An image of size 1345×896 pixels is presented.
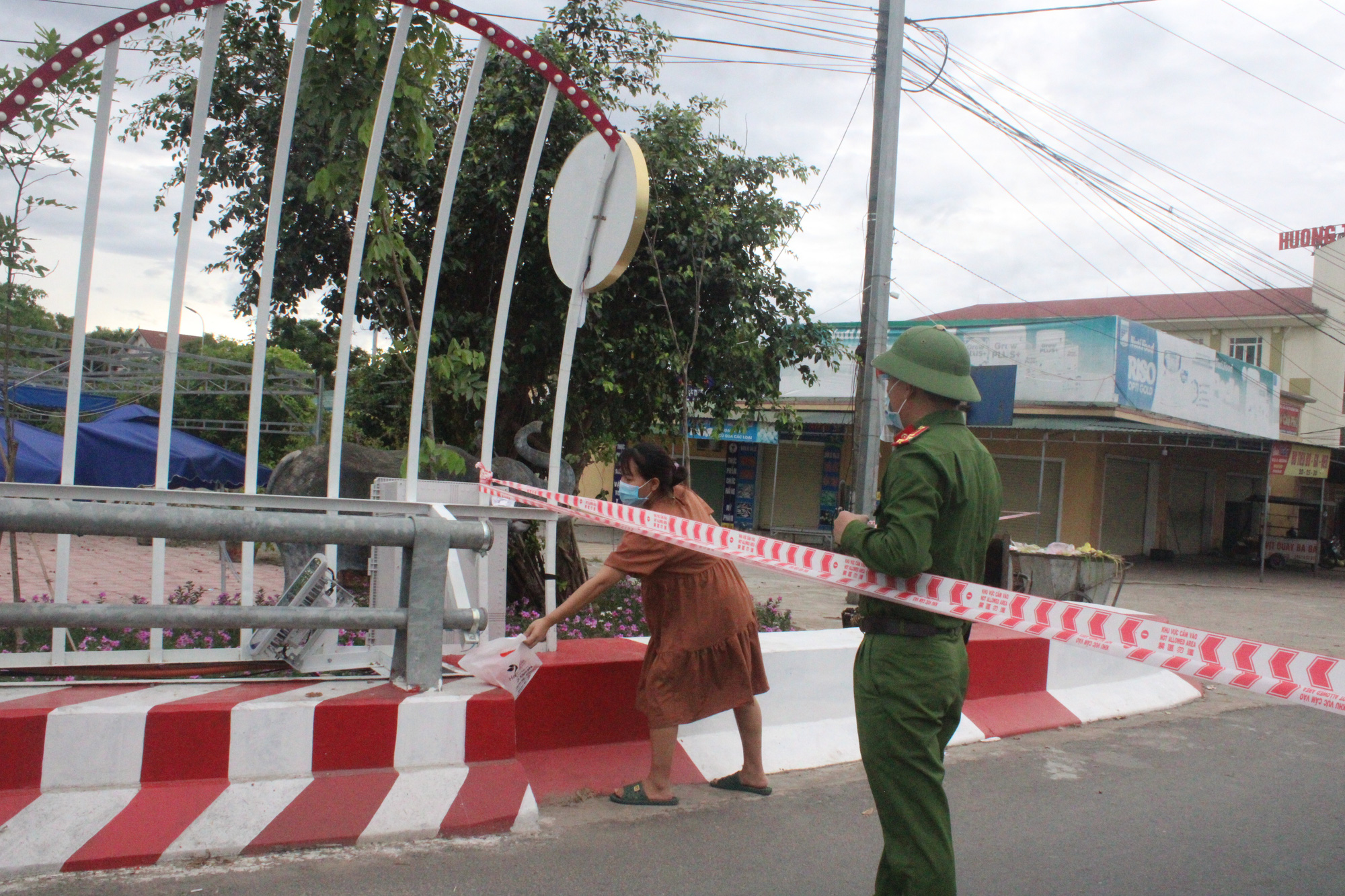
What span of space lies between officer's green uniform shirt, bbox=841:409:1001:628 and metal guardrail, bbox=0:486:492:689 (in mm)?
1520

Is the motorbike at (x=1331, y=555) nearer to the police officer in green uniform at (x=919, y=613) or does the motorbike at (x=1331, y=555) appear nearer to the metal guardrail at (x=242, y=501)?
the metal guardrail at (x=242, y=501)

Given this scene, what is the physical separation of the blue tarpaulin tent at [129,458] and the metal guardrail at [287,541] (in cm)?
1417

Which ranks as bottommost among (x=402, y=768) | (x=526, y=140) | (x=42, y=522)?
(x=402, y=768)

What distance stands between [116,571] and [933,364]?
11266 millimetres

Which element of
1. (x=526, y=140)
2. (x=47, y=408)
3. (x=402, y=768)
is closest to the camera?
(x=402, y=768)

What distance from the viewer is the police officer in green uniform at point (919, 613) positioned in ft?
8.45

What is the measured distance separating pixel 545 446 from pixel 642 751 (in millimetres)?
4782

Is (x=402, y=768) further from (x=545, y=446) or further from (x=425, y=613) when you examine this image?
(x=545, y=446)

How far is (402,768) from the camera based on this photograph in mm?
3492

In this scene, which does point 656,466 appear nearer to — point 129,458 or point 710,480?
point 129,458

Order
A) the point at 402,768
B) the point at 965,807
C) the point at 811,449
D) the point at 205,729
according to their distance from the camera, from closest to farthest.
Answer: the point at 205,729, the point at 402,768, the point at 965,807, the point at 811,449

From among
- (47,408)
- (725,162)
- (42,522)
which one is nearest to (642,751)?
(42,522)

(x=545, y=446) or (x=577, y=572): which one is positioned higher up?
(x=545, y=446)

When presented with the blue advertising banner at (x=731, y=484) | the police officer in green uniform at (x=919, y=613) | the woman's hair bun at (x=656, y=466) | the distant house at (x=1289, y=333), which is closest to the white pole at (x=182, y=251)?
the woman's hair bun at (x=656, y=466)
